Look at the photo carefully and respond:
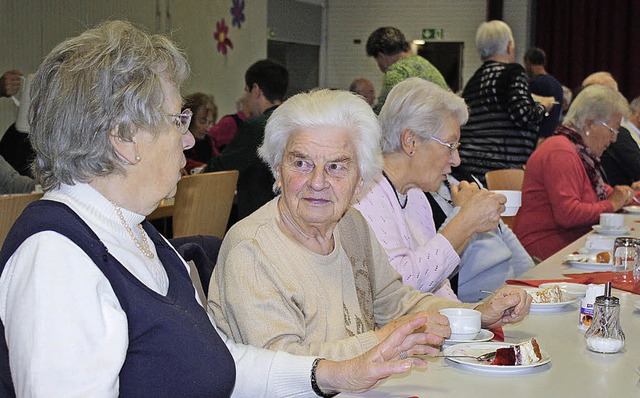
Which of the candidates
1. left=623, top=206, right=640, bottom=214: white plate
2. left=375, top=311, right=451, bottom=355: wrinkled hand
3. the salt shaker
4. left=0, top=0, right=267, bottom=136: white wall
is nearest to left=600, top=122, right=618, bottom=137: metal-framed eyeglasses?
left=623, top=206, right=640, bottom=214: white plate

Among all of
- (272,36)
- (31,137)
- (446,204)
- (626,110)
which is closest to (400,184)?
(446,204)

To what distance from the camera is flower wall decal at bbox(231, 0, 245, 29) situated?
966cm

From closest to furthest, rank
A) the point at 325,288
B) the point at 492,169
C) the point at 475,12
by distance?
the point at 325,288 < the point at 492,169 < the point at 475,12

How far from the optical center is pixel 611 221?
4.04 metres

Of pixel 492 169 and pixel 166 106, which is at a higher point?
pixel 166 106

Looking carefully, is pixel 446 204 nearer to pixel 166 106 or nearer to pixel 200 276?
pixel 200 276


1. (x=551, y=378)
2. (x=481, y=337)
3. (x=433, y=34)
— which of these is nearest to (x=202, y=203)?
(x=481, y=337)

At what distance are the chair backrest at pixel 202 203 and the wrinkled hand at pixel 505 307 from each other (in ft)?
7.19

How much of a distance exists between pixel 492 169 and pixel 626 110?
90 cm

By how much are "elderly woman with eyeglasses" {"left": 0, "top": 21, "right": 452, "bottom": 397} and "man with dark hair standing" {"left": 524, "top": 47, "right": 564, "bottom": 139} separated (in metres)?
6.17

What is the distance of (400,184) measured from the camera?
9.66 feet

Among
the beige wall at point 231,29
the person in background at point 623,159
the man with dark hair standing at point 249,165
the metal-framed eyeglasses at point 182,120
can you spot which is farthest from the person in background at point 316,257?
the person in background at point 623,159

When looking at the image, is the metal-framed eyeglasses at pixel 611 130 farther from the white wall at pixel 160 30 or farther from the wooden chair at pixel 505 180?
the white wall at pixel 160 30

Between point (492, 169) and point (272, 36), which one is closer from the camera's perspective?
point (492, 169)
